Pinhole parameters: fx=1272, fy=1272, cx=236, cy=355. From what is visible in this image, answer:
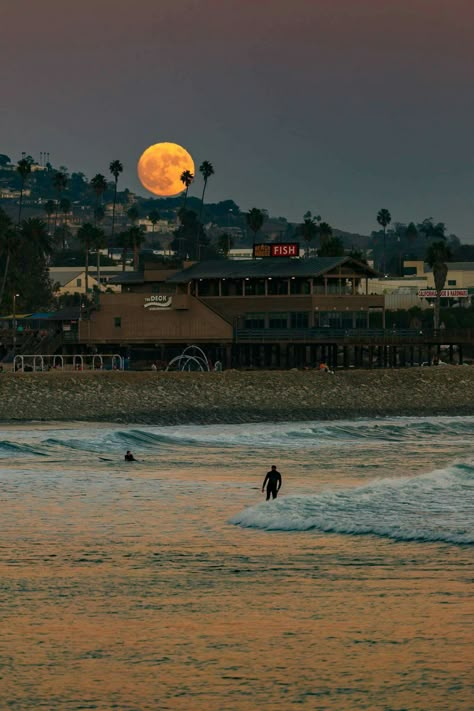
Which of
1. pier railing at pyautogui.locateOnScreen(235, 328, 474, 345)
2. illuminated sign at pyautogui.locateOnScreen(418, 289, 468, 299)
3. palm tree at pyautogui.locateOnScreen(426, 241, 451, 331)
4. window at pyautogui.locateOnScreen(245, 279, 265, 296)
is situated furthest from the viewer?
illuminated sign at pyautogui.locateOnScreen(418, 289, 468, 299)

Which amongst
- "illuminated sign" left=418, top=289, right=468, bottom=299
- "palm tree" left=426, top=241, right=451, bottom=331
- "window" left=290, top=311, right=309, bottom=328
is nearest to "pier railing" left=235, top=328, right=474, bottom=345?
"window" left=290, top=311, right=309, bottom=328

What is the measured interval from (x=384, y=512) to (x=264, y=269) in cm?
8613

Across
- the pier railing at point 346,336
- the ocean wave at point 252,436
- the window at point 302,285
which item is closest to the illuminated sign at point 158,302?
the pier railing at point 346,336

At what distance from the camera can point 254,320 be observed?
117 metres

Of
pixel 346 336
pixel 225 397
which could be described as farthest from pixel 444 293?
pixel 225 397

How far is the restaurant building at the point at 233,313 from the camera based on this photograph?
115 meters

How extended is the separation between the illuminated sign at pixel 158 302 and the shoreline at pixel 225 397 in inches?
820

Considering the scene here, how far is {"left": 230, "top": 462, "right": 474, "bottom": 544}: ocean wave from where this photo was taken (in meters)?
31.5

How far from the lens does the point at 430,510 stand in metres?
35.2

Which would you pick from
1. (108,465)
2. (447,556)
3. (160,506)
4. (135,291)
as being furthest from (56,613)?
(135,291)

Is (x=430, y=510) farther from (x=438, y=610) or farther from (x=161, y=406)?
(x=161, y=406)

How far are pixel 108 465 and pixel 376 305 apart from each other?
7225 cm

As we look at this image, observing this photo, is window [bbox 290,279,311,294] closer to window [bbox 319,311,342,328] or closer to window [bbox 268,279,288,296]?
window [bbox 268,279,288,296]

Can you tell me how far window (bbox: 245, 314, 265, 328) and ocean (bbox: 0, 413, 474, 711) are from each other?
70215mm
